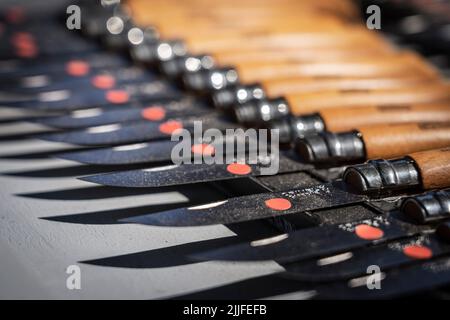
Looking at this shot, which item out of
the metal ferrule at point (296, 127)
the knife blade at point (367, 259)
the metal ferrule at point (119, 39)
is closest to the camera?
the knife blade at point (367, 259)

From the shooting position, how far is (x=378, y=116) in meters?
1.47

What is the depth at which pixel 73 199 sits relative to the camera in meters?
1.31

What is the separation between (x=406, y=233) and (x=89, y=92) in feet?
3.13

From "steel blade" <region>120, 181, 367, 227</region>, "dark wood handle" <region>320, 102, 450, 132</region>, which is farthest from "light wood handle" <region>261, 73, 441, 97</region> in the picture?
"steel blade" <region>120, 181, 367, 227</region>

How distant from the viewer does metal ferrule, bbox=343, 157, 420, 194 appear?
1.17m

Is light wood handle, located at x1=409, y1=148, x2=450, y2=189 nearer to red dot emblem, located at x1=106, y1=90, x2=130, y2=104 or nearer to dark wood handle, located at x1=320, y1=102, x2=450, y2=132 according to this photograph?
dark wood handle, located at x1=320, y1=102, x2=450, y2=132

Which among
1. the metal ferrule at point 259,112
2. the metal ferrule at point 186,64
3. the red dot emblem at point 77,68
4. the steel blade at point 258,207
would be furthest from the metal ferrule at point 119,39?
the steel blade at point 258,207

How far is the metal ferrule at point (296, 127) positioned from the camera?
1420 millimetres

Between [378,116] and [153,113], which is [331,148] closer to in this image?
[378,116]

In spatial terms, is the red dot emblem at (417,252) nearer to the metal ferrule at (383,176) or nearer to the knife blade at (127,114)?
the metal ferrule at (383,176)

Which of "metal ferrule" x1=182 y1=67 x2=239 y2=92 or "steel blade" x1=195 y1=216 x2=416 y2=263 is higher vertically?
"metal ferrule" x1=182 y1=67 x2=239 y2=92

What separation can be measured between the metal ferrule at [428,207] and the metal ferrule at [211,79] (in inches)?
27.4

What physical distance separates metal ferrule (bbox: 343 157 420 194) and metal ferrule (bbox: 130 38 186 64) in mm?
793
